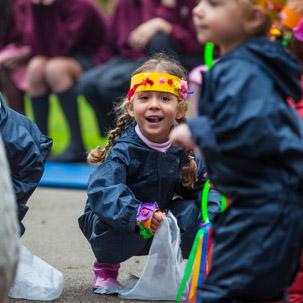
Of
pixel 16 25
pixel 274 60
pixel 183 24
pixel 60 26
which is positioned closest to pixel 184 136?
pixel 274 60

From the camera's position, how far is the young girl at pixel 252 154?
2.06m

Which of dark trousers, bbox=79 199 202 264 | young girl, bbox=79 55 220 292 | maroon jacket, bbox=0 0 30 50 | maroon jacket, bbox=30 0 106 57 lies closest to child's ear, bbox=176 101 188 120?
young girl, bbox=79 55 220 292

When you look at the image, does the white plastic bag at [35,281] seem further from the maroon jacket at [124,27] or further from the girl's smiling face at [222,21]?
the maroon jacket at [124,27]

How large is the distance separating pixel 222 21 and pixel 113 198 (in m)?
1.07

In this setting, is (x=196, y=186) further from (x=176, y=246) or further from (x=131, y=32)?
(x=131, y=32)

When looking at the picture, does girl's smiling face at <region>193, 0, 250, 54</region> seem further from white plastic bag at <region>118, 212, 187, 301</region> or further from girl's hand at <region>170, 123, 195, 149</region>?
white plastic bag at <region>118, 212, 187, 301</region>

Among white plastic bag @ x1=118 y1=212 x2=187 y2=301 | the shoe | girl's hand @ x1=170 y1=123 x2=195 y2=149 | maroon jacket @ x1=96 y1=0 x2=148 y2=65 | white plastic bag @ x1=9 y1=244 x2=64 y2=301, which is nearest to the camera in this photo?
girl's hand @ x1=170 y1=123 x2=195 y2=149

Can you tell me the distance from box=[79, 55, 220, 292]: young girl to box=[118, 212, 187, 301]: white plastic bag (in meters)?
0.15

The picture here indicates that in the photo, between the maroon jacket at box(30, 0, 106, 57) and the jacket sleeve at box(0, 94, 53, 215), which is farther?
the maroon jacket at box(30, 0, 106, 57)

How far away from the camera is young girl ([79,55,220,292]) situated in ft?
10.3

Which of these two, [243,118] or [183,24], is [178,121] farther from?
[183,24]

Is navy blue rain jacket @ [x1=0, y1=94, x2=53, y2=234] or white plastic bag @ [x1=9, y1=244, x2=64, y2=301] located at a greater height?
navy blue rain jacket @ [x1=0, y1=94, x2=53, y2=234]

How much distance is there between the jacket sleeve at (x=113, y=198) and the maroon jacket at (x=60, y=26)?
4.27 m

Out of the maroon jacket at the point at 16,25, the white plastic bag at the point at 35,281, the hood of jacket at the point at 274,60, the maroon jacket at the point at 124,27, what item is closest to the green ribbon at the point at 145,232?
the white plastic bag at the point at 35,281
